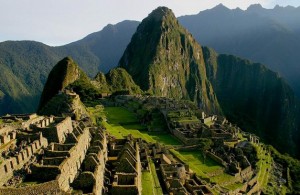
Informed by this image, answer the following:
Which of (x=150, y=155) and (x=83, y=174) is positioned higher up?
(x=83, y=174)

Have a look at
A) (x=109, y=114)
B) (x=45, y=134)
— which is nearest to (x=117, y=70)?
(x=109, y=114)

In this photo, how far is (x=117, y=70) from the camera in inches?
6683

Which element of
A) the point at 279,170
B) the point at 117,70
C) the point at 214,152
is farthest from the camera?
the point at 117,70

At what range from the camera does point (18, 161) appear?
22438 millimetres

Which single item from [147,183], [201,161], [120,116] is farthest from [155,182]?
[120,116]

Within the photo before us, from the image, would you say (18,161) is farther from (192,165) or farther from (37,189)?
(192,165)

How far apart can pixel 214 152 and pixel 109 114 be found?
2971cm

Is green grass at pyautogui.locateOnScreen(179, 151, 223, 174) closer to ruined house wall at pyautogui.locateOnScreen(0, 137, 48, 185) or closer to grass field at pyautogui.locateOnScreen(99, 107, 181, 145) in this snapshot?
grass field at pyautogui.locateOnScreen(99, 107, 181, 145)

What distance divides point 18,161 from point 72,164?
11.2 ft

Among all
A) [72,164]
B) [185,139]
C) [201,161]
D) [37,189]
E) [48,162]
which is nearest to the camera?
[37,189]

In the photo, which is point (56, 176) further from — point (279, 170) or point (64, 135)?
point (279, 170)

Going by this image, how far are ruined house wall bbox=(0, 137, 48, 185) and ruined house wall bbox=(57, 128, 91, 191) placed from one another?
2.50 m

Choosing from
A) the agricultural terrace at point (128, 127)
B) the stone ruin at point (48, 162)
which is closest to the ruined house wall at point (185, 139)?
the agricultural terrace at point (128, 127)

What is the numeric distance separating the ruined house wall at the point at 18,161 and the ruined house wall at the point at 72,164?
2.50 meters
